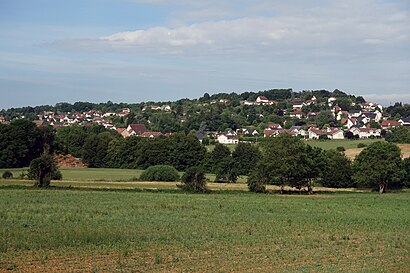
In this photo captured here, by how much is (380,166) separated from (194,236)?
4856 centimetres

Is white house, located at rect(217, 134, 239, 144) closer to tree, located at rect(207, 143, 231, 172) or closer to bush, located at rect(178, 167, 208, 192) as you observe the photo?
tree, located at rect(207, 143, 231, 172)

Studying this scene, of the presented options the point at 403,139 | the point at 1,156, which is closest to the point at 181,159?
the point at 1,156

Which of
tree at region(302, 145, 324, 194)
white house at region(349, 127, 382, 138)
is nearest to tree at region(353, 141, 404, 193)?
tree at region(302, 145, 324, 194)

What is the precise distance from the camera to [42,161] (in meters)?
61.8

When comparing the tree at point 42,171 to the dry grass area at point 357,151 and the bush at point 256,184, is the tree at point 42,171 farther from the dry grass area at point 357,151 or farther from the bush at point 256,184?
the dry grass area at point 357,151

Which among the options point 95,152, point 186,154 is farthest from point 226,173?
point 95,152

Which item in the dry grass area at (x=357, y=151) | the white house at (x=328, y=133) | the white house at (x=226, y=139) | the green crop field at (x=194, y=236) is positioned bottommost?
the green crop field at (x=194, y=236)

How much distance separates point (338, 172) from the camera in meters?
80.4

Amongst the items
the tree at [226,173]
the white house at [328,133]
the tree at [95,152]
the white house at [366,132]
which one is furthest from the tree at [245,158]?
the white house at [366,132]

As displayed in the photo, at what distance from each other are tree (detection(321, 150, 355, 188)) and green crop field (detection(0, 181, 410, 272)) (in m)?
32.4

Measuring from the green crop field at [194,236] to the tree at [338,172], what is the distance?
106ft

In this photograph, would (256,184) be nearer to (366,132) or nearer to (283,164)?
(283,164)

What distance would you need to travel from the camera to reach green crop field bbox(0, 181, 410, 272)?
71.3 feet

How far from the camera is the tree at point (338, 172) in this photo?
262 feet
